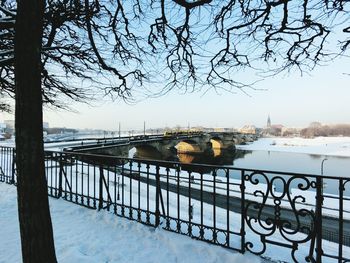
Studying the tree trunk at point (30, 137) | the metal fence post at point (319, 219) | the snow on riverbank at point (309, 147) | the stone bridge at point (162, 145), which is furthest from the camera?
the snow on riverbank at point (309, 147)

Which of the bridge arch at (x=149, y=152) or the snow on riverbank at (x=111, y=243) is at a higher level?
the snow on riverbank at (x=111, y=243)

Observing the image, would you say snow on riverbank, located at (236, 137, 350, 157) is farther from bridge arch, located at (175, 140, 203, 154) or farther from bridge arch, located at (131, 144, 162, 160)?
bridge arch, located at (131, 144, 162, 160)

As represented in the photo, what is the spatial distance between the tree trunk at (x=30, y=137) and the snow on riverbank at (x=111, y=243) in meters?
0.91

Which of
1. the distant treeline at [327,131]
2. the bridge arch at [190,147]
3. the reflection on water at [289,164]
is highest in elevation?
the distant treeline at [327,131]

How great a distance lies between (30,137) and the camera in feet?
9.16

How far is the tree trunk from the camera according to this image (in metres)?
2.80

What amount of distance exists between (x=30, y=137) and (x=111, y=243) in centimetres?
220

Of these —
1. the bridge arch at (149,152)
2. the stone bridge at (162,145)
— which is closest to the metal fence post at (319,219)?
the stone bridge at (162,145)

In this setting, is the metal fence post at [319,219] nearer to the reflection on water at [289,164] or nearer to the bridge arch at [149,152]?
the reflection on water at [289,164]

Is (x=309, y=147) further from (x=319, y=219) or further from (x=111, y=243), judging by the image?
(x=111, y=243)

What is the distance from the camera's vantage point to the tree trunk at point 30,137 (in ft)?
9.18

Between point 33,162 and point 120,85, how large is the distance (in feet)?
15.6

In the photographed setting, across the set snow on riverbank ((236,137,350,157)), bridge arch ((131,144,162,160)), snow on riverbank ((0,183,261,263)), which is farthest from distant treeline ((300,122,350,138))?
snow on riverbank ((0,183,261,263))

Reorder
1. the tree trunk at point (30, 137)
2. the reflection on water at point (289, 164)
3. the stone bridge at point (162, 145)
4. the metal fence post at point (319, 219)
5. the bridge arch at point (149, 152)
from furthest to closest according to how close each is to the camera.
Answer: the bridge arch at point (149, 152) → the reflection on water at point (289, 164) → the stone bridge at point (162, 145) → the metal fence post at point (319, 219) → the tree trunk at point (30, 137)
